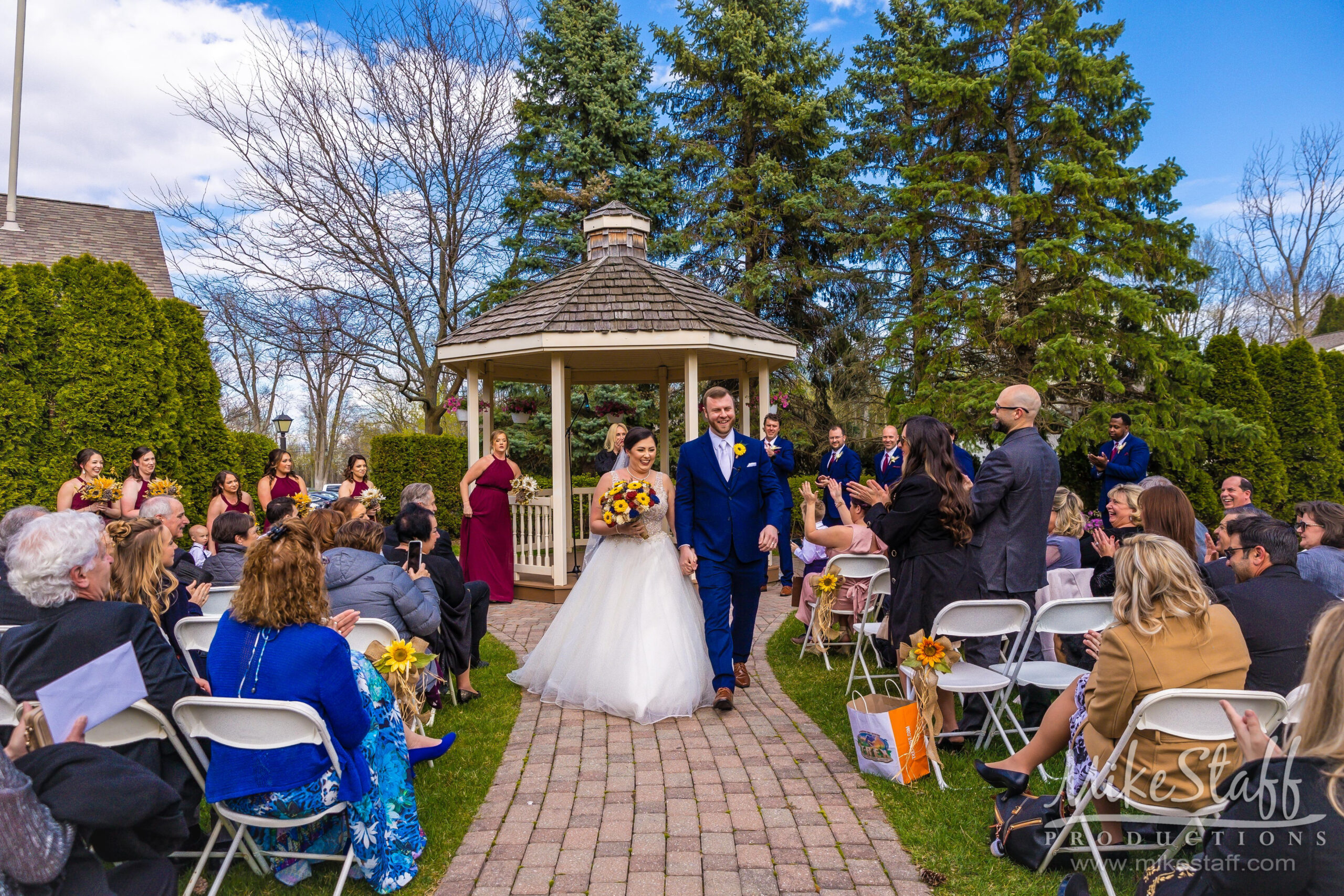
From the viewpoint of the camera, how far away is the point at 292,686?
289cm

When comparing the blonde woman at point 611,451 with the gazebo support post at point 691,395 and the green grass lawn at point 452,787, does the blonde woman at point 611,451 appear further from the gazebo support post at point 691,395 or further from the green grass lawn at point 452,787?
the green grass lawn at point 452,787

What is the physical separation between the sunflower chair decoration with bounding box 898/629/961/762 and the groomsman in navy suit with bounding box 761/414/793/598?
4218 millimetres

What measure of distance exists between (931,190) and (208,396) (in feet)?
42.4

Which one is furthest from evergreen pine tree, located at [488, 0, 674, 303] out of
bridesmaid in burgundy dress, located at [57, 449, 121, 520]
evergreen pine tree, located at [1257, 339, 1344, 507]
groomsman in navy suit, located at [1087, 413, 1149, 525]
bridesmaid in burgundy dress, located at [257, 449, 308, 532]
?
evergreen pine tree, located at [1257, 339, 1344, 507]

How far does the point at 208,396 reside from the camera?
35.5 feet

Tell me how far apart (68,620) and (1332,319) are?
37454mm

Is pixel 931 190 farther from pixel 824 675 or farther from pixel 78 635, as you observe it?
pixel 78 635

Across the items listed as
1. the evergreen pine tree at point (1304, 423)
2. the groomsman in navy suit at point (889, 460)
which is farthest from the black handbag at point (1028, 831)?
the evergreen pine tree at point (1304, 423)

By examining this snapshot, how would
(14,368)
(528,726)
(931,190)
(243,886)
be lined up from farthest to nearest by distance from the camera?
(931,190) < (14,368) < (528,726) < (243,886)

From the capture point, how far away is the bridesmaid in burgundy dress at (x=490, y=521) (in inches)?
366

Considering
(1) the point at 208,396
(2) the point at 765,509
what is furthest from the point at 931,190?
(1) the point at 208,396

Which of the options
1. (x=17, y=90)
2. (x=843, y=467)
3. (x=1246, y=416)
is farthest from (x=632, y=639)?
(x=17, y=90)

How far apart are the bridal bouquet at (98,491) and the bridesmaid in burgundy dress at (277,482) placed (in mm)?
1437

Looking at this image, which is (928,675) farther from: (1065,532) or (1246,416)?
(1246,416)
